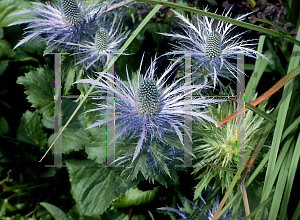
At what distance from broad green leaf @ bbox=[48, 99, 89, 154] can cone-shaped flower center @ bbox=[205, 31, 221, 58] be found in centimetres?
66

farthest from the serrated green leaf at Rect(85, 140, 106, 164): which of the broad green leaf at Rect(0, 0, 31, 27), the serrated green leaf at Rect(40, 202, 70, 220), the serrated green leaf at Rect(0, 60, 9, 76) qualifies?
the broad green leaf at Rect(0, 0, 31, 27)

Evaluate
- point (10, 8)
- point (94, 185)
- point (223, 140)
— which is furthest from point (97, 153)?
point (10, 8)

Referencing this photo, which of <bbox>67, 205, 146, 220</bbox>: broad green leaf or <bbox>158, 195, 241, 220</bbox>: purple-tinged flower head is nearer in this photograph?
<bbox>158, 195, 241, 220</bbox>: purple-tinged flower head

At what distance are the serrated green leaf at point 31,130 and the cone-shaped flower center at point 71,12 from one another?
0.57m

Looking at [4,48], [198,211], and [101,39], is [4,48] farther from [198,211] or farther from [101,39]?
[198,211]

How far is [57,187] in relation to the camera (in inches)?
53.1

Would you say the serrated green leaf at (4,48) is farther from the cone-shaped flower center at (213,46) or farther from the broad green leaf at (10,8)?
the cone-shaped flower center at (213,46)

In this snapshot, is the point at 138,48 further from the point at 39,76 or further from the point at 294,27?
the point at 294,27

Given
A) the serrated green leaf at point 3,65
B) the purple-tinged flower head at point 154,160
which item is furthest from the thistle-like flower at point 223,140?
the serrated green leaf at point 3,65

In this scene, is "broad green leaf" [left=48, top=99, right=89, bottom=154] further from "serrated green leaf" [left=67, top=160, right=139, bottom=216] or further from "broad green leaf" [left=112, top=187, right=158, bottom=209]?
"broad green leaf" [left=112, top=187, right=158, bottom=209]

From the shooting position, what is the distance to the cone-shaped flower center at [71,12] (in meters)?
0.89

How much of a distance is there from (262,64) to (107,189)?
0.87 metres

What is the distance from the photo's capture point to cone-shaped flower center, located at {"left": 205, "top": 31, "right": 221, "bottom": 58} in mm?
821

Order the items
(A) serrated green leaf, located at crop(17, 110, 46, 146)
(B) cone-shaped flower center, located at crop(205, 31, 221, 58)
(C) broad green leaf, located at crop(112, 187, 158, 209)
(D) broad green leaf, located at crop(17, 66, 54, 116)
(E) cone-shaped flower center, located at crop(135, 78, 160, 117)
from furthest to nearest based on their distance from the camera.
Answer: (A) serrated green leaf, located at crop(17, 110, 46, 146) < (D) broad green leaf, located at crop(17, 66, 54, 116) < (C) broad green leaf, located at crop(112, 187, 158, 209) < (B) cone-shaped flower center, located at crop(205, 31, 221, 58) < (E) cone-shaped flower center, located at crop(135, 78, 160, 117)
